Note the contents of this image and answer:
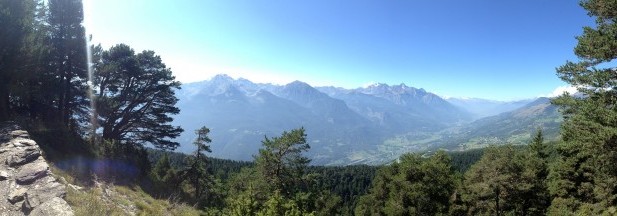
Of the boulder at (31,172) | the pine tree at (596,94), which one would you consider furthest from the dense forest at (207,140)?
the boulder at (31,172)

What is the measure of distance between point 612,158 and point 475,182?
54.9 feet

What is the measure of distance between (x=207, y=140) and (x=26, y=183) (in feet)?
82.3

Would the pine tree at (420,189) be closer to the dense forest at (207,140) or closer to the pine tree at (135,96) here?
the dense forest at (207,140)

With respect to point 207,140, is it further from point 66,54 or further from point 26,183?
point 26,183

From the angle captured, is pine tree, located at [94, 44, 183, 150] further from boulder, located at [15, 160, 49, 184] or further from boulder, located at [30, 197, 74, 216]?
boulder, located at [30, 197, 74, 216]

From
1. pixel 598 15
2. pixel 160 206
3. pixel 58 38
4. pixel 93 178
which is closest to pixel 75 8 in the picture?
pixel 58 38

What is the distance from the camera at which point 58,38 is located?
98.9ft

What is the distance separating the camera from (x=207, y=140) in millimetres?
40688

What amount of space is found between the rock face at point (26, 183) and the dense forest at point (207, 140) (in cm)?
278

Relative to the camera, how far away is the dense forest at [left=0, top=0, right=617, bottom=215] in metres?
15.9

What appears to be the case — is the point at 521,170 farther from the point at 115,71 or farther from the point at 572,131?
the point at 115,71

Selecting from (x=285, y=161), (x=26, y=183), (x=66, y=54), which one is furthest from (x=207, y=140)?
(x=26, y=183)

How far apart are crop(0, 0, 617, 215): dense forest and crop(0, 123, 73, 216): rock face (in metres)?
2.78

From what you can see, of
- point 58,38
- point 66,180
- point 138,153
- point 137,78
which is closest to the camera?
point 66,180
